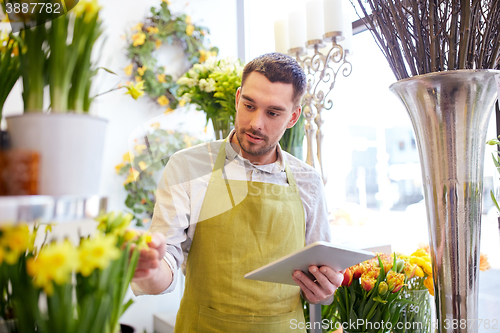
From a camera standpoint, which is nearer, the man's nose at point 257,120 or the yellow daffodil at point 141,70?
the man's nose at point 257,120

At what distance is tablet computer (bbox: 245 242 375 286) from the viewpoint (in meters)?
0.64

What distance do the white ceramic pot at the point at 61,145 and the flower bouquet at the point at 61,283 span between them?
4 centimetres

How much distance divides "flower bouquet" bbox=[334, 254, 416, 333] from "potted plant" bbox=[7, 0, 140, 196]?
0.95 m

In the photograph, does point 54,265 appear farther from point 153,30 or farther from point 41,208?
point 153,30

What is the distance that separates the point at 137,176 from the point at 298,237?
0.72 m

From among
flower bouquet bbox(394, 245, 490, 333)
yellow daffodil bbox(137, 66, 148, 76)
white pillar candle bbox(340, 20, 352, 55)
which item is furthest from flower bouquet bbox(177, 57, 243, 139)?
yellow daffodil bbox(137, 66, 148, 76)

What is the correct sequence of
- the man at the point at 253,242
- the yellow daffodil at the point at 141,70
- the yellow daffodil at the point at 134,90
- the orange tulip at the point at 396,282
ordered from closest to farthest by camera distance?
the yellow daffodil at the point at 134,90, the man at the point at 253,242, the orange tulip at the point at 396,282, the yellow daffodil at the point at 141,70

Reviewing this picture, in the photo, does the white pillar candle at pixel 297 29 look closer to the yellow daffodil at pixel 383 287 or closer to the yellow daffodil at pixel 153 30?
the yellow daffodil at pixel 153 30

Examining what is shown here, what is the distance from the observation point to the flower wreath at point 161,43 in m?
2.18

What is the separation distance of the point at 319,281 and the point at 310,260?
0.53 feet

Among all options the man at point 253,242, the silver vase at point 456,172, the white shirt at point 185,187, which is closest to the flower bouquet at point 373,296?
the man at point 253,242

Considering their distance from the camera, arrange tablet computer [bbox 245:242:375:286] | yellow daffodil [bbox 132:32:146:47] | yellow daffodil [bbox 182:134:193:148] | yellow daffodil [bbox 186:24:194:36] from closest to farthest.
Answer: yellow daffodil [bbox 182:134:193:148] → tablet computer [bbox 245:242:375:286] → yellow daffodil [bbox 132:32:146:47] → yellow daffodil [bbox 186:24:194:36]

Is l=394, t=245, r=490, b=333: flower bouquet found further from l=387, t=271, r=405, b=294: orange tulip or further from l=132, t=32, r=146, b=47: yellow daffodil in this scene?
l=132, t=32, r=146, b=47: yellow daffodil

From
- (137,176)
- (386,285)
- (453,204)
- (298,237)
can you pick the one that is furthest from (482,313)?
(137,176)
